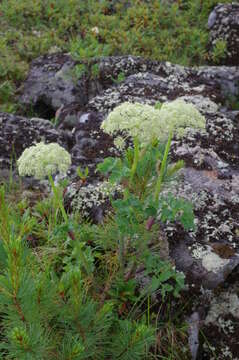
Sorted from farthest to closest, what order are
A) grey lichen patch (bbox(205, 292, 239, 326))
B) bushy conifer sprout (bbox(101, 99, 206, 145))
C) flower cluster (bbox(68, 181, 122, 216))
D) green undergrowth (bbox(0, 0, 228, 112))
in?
green undergrowth (bbox(0, 0, 228, 112)) → flower cluster (bbox(68, 181, 122, 216)) → grey lichen patch (bbox(205, 292, 239, 326)) → bushy conifer sprout (bbox(101, 99, 206, 145))

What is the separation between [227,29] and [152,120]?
21.2 feet

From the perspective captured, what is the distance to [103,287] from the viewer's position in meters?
3.30

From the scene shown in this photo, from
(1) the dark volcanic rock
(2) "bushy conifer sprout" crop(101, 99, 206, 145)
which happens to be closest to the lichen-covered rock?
(1) the dark volcanic rock

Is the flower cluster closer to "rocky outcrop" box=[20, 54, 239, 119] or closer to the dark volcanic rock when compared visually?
"rocky outcrop" box=[20, 54, 239, 119]

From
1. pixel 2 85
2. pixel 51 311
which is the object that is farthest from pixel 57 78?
pixel 51 311

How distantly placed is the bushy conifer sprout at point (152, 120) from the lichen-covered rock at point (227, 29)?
5.74 meters

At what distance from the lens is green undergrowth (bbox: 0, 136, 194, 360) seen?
217cm

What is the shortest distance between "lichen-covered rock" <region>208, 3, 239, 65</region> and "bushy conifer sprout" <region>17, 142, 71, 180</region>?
6.13 m

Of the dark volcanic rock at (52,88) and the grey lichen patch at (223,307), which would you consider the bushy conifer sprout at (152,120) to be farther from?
the dark volcanic rock at (52,88)

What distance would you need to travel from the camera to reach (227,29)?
328 inches

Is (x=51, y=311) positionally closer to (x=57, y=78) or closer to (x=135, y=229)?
(x=135, y=229)

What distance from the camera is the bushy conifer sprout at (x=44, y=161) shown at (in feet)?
9.30

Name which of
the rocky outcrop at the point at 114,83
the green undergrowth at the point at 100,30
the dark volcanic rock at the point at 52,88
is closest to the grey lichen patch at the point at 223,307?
the rocky outcrop at the point at 114,83

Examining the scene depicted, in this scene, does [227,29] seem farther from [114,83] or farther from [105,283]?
Result: [105,283]
